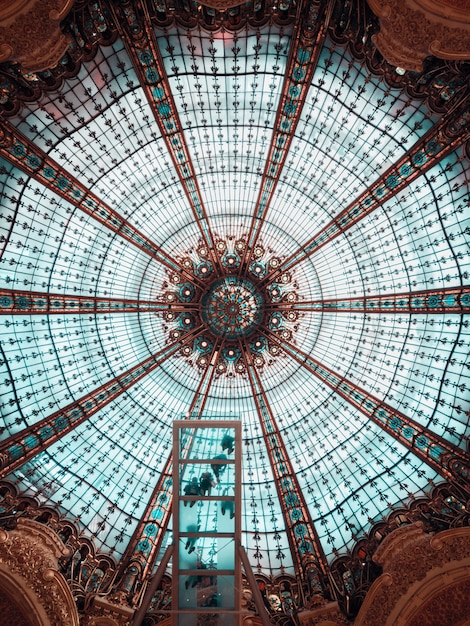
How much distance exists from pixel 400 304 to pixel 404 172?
513 cm

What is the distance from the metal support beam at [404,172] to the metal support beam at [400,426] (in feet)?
15.6

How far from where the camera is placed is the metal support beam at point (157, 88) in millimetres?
14391

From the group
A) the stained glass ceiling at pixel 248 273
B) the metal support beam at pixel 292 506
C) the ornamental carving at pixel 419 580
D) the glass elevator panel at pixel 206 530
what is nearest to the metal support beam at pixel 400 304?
the stained glass ceiling at pixel 248 273

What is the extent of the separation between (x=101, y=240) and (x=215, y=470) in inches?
428

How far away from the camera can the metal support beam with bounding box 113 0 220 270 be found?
47.2 ft

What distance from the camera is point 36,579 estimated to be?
14.0 m

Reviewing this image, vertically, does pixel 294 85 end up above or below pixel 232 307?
above

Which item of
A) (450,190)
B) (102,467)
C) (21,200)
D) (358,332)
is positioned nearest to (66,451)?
(102,467)

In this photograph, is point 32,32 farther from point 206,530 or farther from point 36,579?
point 36,579

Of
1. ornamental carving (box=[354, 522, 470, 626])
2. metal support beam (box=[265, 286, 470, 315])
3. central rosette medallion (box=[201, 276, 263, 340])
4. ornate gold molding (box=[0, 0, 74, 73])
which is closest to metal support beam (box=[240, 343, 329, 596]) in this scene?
central rosette medallion (box=[201, 276, 263, 340])

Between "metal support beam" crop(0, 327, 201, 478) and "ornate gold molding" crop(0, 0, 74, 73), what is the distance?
39.2ft

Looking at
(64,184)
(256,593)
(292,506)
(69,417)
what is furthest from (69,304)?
(256,593)

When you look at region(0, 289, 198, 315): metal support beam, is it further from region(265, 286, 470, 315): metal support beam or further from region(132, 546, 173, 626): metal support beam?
region(132, 546, 173, 626): metal support beam

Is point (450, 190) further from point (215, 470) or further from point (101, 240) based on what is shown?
point (101, 240)
